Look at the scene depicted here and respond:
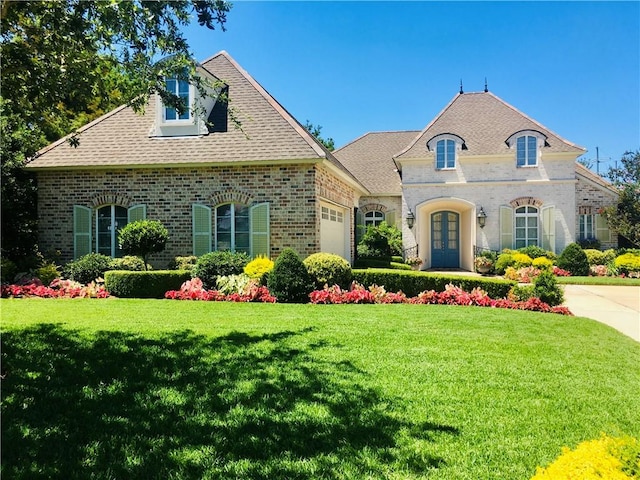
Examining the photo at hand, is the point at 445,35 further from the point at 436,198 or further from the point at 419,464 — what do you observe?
the point at 436,198

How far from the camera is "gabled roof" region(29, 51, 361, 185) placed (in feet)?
37.7

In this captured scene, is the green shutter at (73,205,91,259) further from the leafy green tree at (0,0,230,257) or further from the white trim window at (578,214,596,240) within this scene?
the white trim window at (578,214,596,240)

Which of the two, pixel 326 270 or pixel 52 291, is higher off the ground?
pixel 326 270

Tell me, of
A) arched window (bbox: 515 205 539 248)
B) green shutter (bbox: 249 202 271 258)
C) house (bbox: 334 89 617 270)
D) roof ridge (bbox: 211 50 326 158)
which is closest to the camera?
→ roof ridge (bbox: 211 50 326 158)

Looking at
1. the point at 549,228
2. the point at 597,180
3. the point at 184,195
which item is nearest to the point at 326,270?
the point at 184,195

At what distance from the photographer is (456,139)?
757 inches

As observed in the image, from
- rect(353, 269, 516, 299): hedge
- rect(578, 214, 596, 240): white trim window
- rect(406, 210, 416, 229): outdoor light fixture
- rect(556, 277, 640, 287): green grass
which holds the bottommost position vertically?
rect(556, 277, 640, 287): green grass

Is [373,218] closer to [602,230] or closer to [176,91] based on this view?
[602,230]

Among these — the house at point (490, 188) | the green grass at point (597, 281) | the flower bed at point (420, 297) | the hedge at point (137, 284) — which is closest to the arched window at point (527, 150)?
the house at point (490, 188)

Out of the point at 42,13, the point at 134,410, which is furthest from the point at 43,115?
the point at 134,410

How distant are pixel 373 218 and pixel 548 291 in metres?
13.8

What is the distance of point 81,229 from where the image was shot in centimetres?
1255

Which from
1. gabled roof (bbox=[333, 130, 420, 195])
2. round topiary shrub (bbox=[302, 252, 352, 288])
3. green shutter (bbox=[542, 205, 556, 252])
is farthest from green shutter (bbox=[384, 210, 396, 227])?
round topiary shrub (bbox=[302, 252, 352, 288])

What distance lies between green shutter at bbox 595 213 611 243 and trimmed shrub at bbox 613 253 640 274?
2.98 metres
